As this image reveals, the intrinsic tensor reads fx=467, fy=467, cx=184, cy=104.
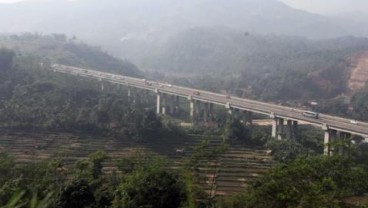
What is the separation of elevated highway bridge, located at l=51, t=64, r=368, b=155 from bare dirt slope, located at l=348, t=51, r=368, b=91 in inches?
1537

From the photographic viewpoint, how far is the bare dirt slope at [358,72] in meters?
84.2

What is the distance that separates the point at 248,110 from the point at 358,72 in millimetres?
47359

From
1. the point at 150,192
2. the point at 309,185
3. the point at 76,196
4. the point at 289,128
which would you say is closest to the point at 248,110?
the point at 289,128

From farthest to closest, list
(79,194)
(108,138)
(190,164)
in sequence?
(108,138)
(190,164)
(79,194)

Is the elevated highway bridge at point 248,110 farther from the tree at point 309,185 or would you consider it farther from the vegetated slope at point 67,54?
the vegetated slope at point 67,54

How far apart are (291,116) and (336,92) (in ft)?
147

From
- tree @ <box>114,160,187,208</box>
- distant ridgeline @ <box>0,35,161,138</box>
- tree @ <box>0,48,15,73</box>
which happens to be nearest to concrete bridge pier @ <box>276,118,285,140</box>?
distant ridgeline @ <box>0,35,161,138</box>

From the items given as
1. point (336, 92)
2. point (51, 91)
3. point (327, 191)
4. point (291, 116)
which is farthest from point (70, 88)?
point (336, 92)

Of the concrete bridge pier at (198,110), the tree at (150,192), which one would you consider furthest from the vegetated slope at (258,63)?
the tree at (150,192)

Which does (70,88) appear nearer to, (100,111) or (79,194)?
(100,111)

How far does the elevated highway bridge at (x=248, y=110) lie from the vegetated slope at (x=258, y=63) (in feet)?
75.2

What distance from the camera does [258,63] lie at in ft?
391

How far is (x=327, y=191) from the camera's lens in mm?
16312

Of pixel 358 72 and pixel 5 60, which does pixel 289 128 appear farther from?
pixel 358 72
